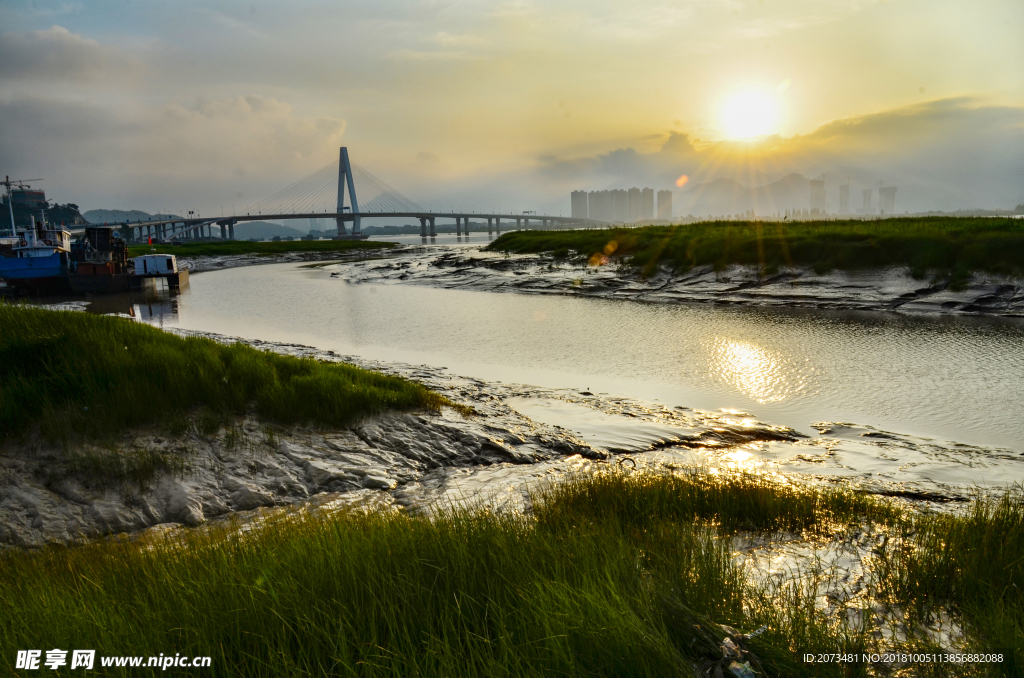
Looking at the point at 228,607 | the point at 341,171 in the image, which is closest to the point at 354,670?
the point at 228,607

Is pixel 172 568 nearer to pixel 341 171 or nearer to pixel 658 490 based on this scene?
pixel 658 490

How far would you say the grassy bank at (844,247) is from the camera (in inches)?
790

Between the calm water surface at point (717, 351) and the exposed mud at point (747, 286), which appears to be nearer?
the calm water surface at point (717, 351)

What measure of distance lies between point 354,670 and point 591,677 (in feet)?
3.19

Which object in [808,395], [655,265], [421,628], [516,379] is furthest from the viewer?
[655,265]

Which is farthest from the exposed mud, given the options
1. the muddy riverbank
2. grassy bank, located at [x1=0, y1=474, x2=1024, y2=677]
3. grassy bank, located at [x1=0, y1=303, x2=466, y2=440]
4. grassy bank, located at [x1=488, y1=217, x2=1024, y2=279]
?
grassy bank, located at [x1=0, y1=474, x2=1024, y2=677]

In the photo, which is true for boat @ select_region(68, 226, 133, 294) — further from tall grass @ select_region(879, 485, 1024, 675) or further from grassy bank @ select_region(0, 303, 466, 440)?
tall grass @ select_region(879, 485, 1024, 675)

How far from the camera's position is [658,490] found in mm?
4785

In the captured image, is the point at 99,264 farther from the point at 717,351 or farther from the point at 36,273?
the point at 717,351

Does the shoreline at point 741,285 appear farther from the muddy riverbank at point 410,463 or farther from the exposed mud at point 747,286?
the muddy riverbank at point 410,463

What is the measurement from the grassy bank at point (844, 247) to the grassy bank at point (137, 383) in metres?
20.8

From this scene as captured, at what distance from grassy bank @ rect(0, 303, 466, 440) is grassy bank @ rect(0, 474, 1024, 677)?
11.2ft

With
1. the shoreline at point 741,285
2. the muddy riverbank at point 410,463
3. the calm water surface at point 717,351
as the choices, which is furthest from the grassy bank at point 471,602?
the shoreline at point 741,285

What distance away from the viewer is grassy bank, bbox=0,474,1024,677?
7.75ft
